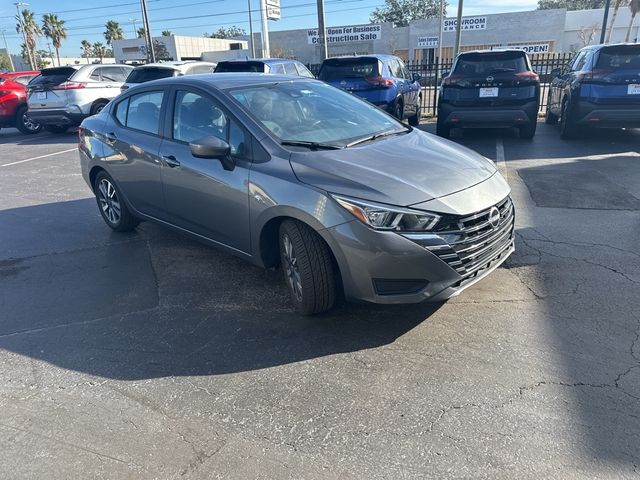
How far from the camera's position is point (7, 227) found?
612 cm

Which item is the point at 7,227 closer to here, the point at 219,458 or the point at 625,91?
the point at 219,458

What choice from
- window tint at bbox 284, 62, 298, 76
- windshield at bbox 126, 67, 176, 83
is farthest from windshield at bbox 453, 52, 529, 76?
windshield at bbox 126, 67, 176, 83

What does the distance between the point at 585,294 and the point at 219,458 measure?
115 inches

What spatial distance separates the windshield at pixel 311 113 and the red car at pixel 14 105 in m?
12.3

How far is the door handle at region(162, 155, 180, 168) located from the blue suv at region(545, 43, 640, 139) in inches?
299

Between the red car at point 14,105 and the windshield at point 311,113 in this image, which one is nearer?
the windshield at point 311,113

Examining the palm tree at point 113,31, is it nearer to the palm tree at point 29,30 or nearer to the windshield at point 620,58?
the palm tree at point 29,30

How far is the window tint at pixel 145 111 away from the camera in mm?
4621

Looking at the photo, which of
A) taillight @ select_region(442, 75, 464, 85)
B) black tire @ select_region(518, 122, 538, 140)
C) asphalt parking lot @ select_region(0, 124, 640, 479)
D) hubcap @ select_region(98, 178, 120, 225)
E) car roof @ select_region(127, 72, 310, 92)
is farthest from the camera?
black tire @ select_region(518, 122, 538, 140)

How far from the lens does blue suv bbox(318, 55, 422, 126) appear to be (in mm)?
10141

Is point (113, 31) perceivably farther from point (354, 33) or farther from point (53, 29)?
point (354, 33)

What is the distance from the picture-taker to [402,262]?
10.0 ft

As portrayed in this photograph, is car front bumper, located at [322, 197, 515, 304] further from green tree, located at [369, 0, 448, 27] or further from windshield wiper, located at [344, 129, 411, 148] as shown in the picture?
green tree, located at [369, 0, 448, 27]

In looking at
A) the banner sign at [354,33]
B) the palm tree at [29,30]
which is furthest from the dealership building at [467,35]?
the palm tree at [29,30]
